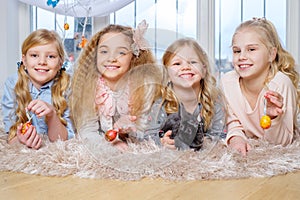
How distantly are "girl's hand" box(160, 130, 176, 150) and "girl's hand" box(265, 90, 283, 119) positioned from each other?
324 millimetres

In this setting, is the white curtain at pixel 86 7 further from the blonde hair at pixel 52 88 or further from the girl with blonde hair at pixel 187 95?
the girl with blonde hair at pixel 187 95

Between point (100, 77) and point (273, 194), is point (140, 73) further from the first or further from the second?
point (273, 194)

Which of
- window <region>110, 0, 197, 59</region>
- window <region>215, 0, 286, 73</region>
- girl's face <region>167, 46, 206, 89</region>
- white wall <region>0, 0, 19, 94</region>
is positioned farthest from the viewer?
white wall <region>0, 0, 19, 94</region>

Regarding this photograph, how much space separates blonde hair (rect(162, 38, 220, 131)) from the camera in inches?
39.8

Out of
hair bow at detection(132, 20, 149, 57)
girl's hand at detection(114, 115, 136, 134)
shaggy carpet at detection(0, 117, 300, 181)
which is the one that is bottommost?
shaggy carpet at detection(0, 117, 300, 181)

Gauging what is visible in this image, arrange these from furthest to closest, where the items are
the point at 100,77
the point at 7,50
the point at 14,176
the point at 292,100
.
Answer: the point at 7,50
the point at 292,100
the point at 100,77
the point at 14,176

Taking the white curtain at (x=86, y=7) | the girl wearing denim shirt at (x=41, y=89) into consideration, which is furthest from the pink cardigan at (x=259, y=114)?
the white curtain at (x=86, y=7)

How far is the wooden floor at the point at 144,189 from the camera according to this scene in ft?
2.36

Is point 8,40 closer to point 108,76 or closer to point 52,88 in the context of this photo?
point 52,88

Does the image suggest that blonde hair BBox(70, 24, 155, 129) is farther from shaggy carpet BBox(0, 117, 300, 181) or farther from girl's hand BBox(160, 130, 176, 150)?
girl's hand BBox(160, 130, 176, 150)

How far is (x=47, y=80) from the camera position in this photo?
4.20ft

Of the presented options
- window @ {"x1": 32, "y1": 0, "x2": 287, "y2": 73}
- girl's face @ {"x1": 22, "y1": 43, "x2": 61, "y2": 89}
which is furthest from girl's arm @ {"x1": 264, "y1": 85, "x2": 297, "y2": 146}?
girl's face @ {"x1": 22, "y1": 43, "x2": 61, "y2": 89}

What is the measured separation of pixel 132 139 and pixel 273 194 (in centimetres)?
45

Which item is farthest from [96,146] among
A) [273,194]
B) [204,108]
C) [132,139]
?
[273,194]
